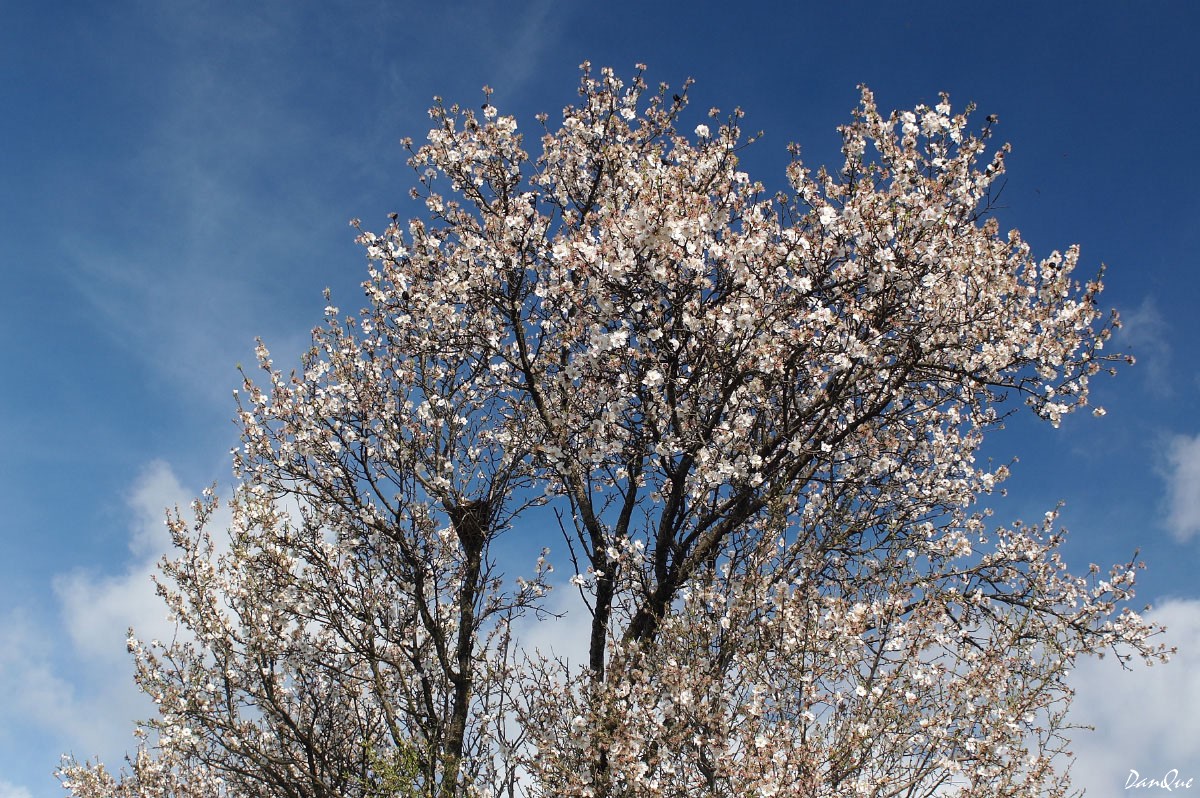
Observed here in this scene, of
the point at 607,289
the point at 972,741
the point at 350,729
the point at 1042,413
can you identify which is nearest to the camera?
the point at 972,741

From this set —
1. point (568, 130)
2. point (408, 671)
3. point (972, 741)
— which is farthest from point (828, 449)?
point (408, 671)

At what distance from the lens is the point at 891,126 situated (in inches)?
421

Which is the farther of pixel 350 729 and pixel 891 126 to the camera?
pixel 350 729

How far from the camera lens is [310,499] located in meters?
12.3

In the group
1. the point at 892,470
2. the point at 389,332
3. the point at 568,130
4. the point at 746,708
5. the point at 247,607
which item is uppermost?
the point at 568,130

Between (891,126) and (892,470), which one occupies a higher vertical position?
(891,126)

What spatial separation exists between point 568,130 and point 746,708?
8612 mm

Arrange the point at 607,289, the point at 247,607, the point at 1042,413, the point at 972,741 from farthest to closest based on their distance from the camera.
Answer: the point at 247,607
the point at 1042,413
the point at 607,289
the point at 972,741

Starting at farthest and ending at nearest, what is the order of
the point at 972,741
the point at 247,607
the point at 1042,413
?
1. the point at 247,607
2. the point at 1042,413
3. the point at 972,741

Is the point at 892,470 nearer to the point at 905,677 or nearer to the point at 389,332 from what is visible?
the point at 905,677

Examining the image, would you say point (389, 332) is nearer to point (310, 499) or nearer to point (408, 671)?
point (310, 499)

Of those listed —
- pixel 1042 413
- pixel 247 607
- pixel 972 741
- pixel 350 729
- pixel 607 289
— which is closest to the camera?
pixel 972 741

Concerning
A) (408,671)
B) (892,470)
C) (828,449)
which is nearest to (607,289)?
(828,449)

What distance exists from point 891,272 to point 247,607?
9.87m
